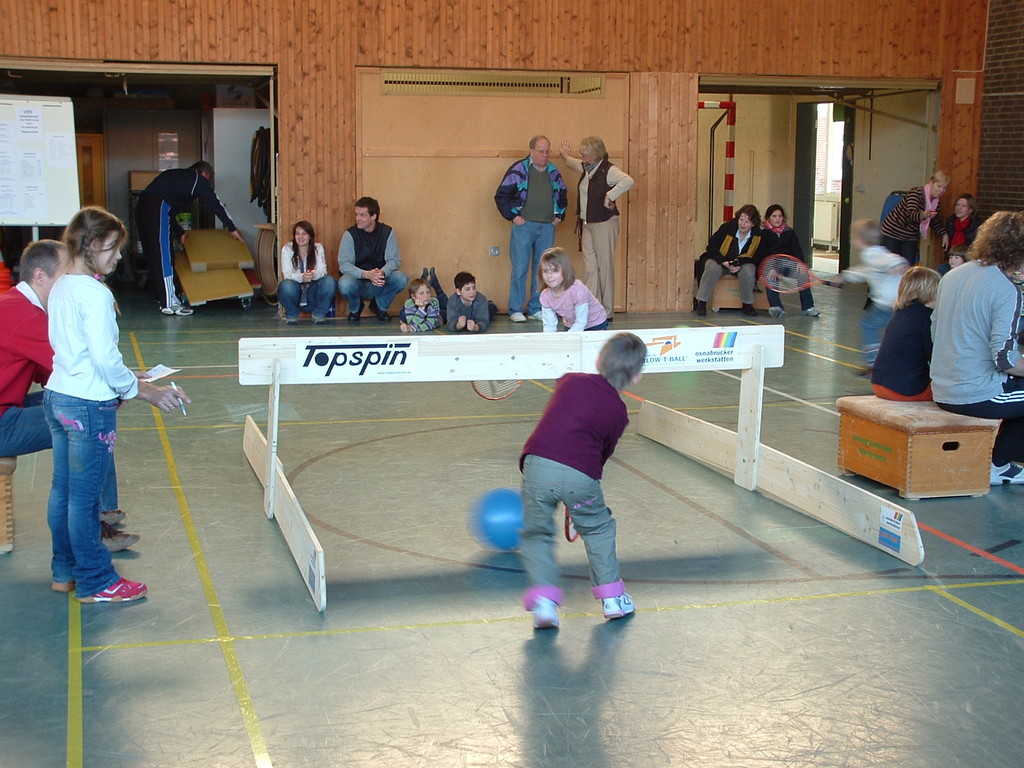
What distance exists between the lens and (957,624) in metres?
4.62

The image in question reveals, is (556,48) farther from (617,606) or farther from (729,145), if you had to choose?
(617,606)

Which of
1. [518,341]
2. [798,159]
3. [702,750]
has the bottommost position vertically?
[702,750]

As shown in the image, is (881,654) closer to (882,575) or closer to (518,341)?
(882,575)

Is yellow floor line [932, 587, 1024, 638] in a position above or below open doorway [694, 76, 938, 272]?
Result: below

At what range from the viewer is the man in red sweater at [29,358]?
201 inches

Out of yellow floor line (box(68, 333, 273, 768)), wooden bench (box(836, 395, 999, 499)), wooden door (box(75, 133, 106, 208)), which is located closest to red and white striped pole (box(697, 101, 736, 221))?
wooden door (box(75, 133, 106, 208))

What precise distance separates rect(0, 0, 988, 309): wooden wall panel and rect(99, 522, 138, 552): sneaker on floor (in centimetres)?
885

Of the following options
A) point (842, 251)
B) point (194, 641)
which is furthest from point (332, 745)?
point (842, 251)

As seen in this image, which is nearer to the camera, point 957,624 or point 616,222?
point 957,624

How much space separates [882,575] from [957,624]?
0.60 m

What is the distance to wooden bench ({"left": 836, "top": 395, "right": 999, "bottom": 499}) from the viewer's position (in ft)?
20.8

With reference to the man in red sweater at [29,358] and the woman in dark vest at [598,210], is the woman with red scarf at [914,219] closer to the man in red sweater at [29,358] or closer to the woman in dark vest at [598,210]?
the woman in dark vest at [598,210]

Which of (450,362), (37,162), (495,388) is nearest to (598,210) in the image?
(495,388)

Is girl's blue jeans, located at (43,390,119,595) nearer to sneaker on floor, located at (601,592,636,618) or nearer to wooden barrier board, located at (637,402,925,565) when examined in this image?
sneaker on floor, located at (601,592,636,618)
